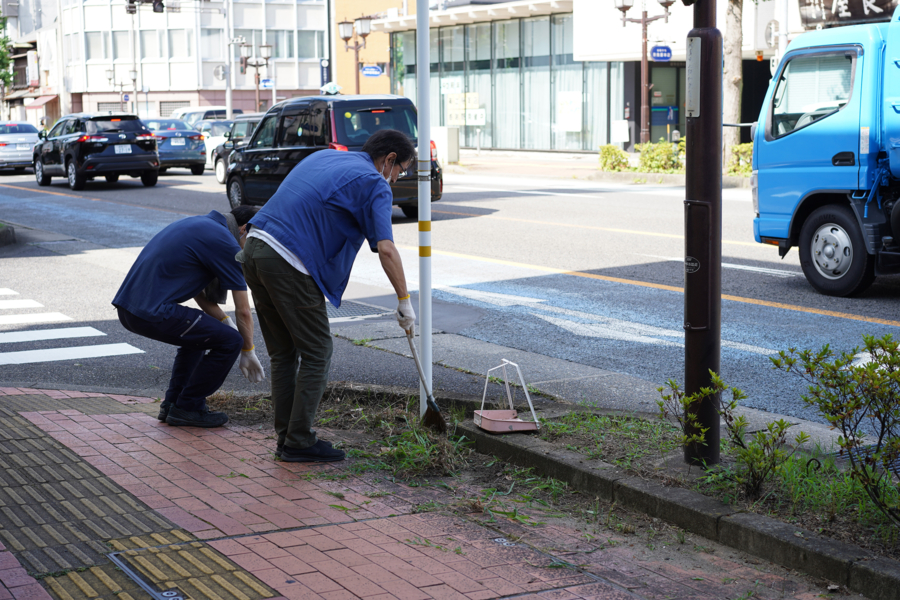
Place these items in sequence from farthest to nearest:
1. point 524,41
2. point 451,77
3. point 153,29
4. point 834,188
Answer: point 153,29 < point 451,77 < point 524,41 < point 834,188

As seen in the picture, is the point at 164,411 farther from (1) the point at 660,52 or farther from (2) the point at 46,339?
(1) the point at 660,52

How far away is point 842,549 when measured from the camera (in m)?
3.63

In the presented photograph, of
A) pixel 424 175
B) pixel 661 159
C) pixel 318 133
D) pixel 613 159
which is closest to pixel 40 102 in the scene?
pixel 613 159

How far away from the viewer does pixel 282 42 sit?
7225cm

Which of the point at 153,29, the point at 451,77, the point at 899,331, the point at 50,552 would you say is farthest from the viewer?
the point at 153,29

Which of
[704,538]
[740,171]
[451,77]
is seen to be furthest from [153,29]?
[704,538]

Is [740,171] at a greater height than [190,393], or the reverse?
[740,171]

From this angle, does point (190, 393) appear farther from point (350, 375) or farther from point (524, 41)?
point (524, 41)

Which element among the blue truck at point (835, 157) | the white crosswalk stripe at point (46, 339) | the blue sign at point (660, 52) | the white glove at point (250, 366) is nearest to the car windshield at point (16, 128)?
the blue sign at point (660, 52)

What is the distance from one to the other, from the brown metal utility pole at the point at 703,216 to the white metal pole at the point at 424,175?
1.38 meters

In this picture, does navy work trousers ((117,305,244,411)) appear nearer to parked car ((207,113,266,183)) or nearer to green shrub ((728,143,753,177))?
green shrub ((728,143,753,177))

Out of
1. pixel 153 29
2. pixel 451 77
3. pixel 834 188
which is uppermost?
pixel 153 29

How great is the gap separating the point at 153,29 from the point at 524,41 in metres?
37.9

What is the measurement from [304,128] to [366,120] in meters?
1.05
